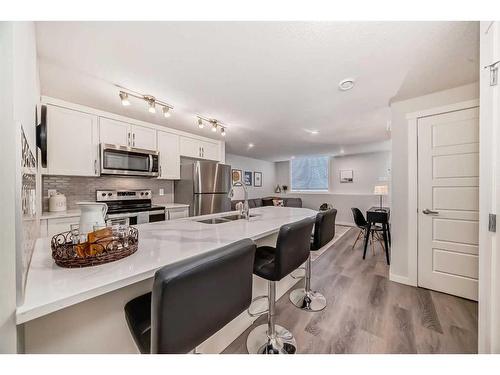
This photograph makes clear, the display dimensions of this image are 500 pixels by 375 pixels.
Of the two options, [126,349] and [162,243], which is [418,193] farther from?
[126,349]

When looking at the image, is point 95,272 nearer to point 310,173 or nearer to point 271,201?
point 271,201

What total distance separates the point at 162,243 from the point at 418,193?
9.01 feet

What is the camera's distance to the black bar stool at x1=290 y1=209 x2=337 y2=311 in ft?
6.02

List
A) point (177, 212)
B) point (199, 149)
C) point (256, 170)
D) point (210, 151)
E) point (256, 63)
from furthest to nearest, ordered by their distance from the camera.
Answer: point (256, 170) → point (210, 151) → point (199, 149) → point (177, 212) → point (256, 63)

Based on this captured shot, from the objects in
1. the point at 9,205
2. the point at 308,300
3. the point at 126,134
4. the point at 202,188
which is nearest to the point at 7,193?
the point at 9,205

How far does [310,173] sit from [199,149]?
471cm

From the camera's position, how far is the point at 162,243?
1117mm

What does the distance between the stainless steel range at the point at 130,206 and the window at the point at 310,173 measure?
18.0 ft

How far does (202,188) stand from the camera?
3588 millimetres

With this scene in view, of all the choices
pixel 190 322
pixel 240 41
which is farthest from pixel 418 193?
pixel 190 322

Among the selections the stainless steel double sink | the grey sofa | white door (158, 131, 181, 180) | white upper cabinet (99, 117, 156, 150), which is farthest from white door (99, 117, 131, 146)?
the grey sofa

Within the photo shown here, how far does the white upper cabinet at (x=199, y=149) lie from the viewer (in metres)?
3.70

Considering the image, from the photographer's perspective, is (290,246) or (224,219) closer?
(290,246)

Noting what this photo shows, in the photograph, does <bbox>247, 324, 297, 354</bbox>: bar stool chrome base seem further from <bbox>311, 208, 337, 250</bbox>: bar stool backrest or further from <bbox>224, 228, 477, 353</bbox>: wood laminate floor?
<bbox>311, 208, 337, 250</bbox>: bar stool backrest
